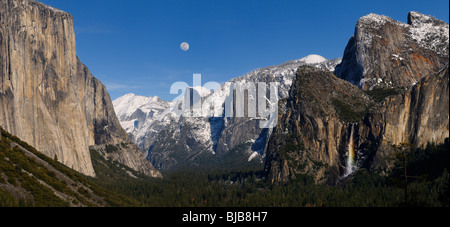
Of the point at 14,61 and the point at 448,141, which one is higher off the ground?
the point at 14,61

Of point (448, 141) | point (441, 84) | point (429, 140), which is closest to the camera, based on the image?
point (441, 84)
